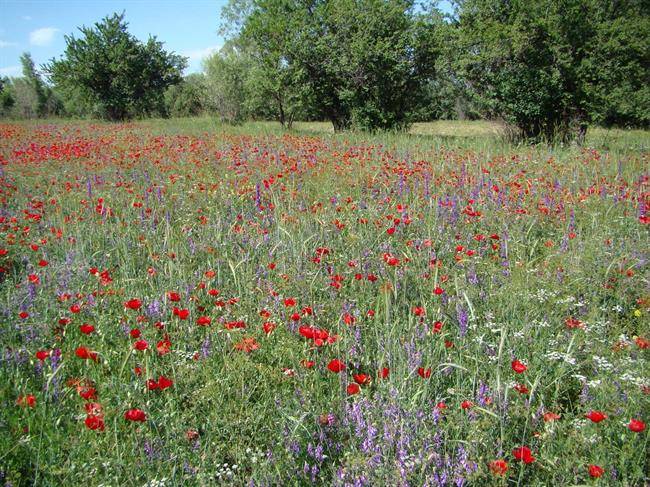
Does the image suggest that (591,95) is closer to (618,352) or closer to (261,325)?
(618,352)

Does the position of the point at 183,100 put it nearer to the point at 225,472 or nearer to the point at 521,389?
the point at 225,472

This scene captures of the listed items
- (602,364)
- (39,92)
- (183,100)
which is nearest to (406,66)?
(602,364)

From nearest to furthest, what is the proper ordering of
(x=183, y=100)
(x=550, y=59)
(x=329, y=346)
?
(x=329, y=346)
(x=550, y=59)
(x=183, y=100)

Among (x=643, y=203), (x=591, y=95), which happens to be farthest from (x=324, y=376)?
(x=591, y=95)

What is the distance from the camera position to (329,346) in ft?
8.34

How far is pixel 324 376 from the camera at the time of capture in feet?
7.95

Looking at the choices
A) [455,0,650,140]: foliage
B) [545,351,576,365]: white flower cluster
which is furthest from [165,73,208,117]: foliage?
[545,351,576,365]: white flower cluster

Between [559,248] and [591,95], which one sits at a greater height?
[591,95]

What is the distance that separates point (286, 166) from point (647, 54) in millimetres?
10419

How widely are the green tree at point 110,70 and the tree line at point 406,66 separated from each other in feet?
0.23

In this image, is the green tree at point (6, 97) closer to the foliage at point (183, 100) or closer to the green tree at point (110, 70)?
the foliage at point (183, 100)

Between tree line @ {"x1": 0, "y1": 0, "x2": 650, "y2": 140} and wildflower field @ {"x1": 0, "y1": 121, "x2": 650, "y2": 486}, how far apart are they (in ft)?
26.2

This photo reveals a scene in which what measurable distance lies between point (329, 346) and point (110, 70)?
1162 inches

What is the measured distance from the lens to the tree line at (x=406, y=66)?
11.7 metres
